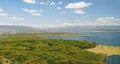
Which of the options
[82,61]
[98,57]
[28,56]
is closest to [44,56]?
[28,56]

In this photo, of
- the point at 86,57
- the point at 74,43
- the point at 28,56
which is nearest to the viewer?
the point at 28,56

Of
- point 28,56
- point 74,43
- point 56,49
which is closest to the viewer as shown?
point 28,56

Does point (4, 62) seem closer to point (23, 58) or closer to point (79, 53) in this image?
point (23, 58)

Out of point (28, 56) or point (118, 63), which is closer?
point (28, 56)

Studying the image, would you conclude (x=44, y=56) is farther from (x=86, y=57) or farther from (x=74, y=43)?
(x=74, y=43)

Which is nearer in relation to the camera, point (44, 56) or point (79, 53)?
point (44, 56)

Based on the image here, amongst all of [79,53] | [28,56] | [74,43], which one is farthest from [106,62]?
[74,43]

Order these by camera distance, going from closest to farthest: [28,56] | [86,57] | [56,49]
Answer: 1. [28,56]
2. [86,57]
3. [56,49]

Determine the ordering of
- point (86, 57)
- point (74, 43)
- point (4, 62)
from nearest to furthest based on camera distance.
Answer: point (4, 62) < point (86, 57) < point (74, 43)
